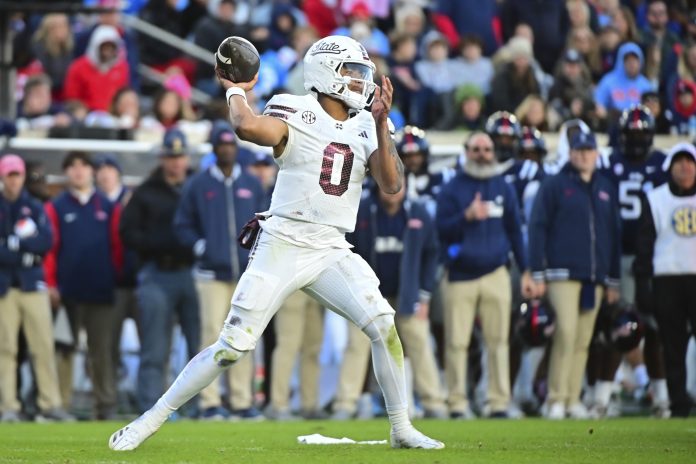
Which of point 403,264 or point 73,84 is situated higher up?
point 73,84

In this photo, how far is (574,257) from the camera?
518 inches

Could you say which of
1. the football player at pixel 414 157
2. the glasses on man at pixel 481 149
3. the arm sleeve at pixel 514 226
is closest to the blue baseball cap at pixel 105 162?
the football player at pixel 414 157

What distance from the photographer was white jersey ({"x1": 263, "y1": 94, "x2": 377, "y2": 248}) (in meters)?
8.30

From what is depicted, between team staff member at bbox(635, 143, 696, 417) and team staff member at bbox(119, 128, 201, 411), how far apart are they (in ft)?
13.2

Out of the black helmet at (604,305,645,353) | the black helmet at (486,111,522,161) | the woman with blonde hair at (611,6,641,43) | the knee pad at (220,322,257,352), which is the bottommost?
the black helmet at (604,305,645,353)

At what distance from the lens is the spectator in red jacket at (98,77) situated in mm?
16859

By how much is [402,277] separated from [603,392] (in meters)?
2.06

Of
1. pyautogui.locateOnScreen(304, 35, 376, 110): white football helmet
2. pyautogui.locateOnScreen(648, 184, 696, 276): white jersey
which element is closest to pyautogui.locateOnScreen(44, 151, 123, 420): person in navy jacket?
pyautogui.locateOnScreen(648, 184, 696, 276): white jersey

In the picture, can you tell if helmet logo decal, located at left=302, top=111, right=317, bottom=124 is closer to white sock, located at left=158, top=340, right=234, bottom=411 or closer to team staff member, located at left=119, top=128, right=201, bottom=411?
white sock, located at left=158, top=340, right=234, bottom=411

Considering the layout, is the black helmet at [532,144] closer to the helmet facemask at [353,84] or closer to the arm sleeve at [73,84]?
the arm sleeve at [73,84]

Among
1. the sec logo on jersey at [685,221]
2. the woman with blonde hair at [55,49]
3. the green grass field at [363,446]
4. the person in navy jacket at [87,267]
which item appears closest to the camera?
the green grass field at [363,446]

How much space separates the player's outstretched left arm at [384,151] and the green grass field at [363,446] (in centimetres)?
148

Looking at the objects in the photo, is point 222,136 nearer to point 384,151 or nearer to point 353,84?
point 353,84

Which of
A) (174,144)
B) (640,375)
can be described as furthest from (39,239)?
(640,375)
